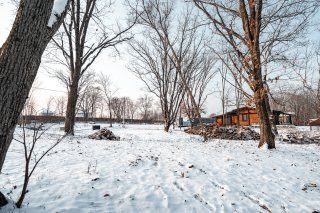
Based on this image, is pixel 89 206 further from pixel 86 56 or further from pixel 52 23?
pixel 86 56

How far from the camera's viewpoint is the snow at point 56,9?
3.05 meters

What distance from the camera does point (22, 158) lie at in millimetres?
6625

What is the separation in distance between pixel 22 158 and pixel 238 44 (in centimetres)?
956

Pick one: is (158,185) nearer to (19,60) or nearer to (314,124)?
(19,60)

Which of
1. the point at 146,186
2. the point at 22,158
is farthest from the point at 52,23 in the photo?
the point at 22,158

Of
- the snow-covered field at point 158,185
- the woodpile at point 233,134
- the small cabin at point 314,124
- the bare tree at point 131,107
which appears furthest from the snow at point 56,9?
the bare tree at point 131,107

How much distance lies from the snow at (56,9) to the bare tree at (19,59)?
0.27ft

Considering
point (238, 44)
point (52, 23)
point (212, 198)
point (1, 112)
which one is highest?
point (238, 44)

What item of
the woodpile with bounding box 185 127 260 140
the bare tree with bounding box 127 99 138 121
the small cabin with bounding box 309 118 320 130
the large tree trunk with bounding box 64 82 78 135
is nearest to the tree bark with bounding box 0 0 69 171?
the large tree trunk with bounding box 64 82 78 135

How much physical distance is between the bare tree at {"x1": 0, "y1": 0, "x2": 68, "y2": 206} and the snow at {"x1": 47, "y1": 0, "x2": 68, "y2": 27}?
8 centimetres

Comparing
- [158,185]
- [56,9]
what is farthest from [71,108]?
[56,9]

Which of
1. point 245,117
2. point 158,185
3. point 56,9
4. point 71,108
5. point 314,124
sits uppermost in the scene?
point 245,117

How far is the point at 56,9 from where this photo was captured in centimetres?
316

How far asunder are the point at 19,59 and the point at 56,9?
87 cm
